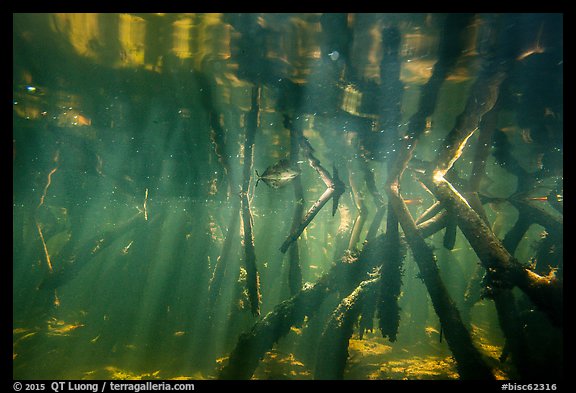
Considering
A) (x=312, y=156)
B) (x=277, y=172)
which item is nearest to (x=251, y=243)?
(x=277, y=172)

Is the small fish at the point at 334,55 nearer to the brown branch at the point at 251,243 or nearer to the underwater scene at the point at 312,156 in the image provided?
the underwater scene at the point at 312,156

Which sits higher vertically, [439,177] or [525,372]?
[439,177]

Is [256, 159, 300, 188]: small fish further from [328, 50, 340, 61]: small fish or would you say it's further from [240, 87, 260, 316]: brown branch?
[328, 50, 340, 61]: small fish

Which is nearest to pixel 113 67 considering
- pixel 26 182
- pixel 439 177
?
pixel 439 177

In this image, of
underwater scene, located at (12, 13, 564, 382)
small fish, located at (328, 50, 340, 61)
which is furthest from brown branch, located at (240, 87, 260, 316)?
small fish, located at (328, 50, 340, 61)

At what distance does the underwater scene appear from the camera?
253 inches

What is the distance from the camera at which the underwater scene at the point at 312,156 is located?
6419 mm

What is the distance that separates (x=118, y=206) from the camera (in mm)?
31438

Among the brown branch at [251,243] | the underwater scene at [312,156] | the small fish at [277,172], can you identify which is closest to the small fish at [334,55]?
the underwater scene at [312,156]

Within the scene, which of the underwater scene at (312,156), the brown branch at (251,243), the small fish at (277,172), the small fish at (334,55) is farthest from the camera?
the brown branch at (251,243)

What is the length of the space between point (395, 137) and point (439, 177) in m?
3.86

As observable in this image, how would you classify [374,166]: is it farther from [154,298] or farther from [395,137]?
[154,298]

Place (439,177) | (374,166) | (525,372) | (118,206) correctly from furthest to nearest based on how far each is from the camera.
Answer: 1. (118,206)
2. (374,166)
3. (439,177)
4. (525,372)
